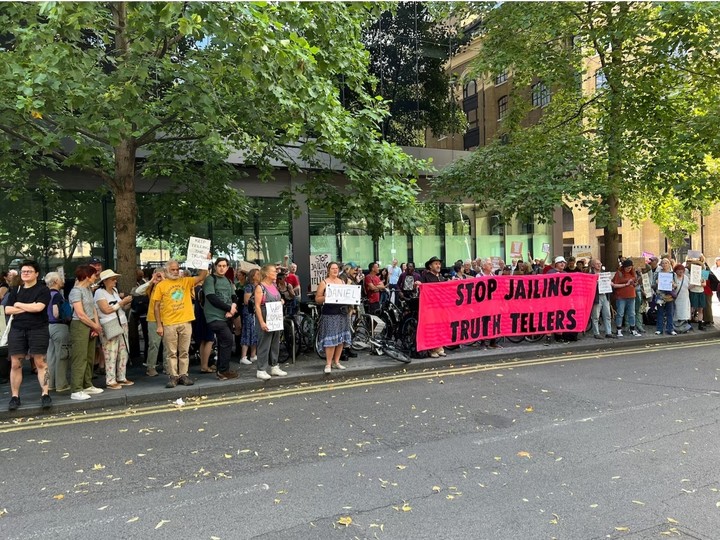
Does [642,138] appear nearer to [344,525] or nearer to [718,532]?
[718,532]

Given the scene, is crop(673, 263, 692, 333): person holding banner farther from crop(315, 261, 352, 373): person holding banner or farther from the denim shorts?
the denim shorts

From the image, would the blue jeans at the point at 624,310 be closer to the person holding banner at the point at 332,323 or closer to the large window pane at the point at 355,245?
the person holding banner at the point at 332,323

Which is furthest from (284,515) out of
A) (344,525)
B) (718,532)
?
(718,532)

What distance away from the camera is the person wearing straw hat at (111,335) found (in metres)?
Answer: 7.64

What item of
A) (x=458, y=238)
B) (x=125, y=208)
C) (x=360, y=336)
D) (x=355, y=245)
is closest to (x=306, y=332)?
(x=360, y=336)

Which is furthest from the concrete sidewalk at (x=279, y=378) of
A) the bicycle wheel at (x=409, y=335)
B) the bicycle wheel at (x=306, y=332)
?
the bicycle wheel at (x=409, y=335)

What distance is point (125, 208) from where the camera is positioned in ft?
30.4

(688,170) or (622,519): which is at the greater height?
(688,170)

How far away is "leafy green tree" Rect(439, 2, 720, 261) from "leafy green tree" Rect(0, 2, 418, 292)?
4.08 m

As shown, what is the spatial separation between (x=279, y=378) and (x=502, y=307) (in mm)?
5090

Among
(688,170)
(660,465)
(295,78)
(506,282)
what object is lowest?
(660,465)

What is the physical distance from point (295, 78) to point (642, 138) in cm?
974

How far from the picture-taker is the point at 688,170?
11.8 meters

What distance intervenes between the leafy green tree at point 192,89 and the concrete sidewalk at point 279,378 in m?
2.64
